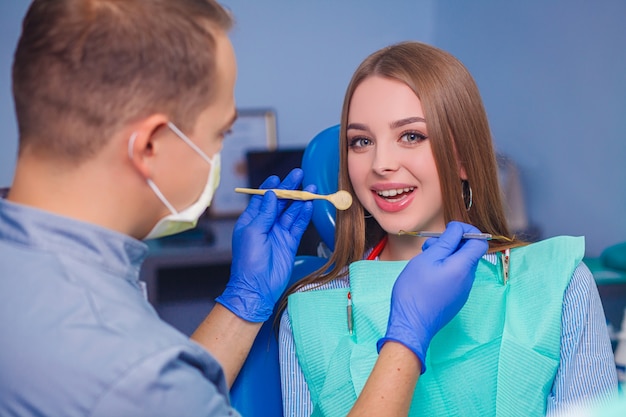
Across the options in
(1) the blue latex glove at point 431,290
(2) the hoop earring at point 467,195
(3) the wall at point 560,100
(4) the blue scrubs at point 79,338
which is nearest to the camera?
(4) the blue scrubs at point 79,338

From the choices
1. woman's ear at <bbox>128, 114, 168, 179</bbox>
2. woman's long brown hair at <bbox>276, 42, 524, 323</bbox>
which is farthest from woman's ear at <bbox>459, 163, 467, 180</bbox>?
woman's ear at <bbox>128, 114, 168, 179</bbox>

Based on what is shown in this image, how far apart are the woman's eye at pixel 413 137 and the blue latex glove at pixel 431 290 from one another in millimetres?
221

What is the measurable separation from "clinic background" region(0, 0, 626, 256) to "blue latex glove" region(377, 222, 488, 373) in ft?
4.11

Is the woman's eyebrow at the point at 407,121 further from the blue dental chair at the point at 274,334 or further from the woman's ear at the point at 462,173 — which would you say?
the blue dental chair at the point at 274,334

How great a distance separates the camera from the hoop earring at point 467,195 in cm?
143

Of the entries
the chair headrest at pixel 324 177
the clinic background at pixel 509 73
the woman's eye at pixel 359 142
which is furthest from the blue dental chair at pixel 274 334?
the clinic background at pixel 509 73

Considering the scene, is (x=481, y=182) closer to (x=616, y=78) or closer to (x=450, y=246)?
(x=450, y=246)

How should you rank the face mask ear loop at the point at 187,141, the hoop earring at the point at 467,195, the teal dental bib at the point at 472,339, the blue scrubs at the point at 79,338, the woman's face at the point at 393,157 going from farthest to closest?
1. the hoop earring at the point at 467,195
2. the woman's face at the point at 393,157
3. the teal dental bib at the point at 472,339
4. the face mask ear loop at the point at 187,141
5. the blue scrubs at the point at 79,338

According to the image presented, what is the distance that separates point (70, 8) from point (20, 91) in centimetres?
12

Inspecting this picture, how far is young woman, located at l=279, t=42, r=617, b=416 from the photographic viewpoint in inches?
48.1

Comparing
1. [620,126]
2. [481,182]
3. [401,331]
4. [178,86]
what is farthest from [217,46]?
[620,126]

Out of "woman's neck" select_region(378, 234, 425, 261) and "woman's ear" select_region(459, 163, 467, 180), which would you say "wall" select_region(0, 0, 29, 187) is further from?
"woman's ear" select_region(459, 163, 467, 180)

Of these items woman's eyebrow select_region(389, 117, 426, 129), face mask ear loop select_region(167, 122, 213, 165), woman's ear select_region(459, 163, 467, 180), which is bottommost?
woman's ear select_region(459, 163, 467, 180)

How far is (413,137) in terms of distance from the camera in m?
Answer: 1.35
